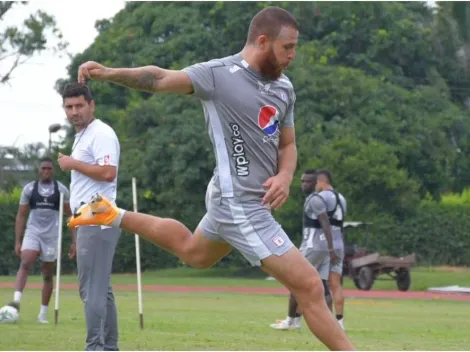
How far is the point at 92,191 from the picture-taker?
9938mm

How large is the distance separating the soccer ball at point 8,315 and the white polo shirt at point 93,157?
5.32 meters

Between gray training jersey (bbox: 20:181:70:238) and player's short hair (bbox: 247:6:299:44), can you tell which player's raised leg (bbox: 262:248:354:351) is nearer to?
player's short hair (bbox: 247:6:299:44)

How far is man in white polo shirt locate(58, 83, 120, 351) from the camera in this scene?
9773 millimetres

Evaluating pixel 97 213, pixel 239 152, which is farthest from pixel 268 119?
pixel 97 213

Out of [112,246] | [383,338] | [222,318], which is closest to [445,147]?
[222,318]

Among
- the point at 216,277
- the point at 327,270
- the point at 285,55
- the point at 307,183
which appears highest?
the point at 285,55

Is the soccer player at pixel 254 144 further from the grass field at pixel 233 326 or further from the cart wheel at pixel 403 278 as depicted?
the cart wheel at pixel 403 278

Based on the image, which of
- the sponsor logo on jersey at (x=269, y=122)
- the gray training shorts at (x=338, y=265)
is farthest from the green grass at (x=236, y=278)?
the sponsor logo on jersey at (x=269, y=122)

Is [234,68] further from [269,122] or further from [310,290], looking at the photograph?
[310,290]

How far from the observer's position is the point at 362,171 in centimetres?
3728

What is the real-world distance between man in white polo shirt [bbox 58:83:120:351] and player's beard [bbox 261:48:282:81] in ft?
7.49

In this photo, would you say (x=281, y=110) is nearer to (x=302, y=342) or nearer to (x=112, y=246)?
(x=112, y=246)

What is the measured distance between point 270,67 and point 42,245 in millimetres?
9193

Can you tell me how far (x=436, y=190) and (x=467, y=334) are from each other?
32521 mm
